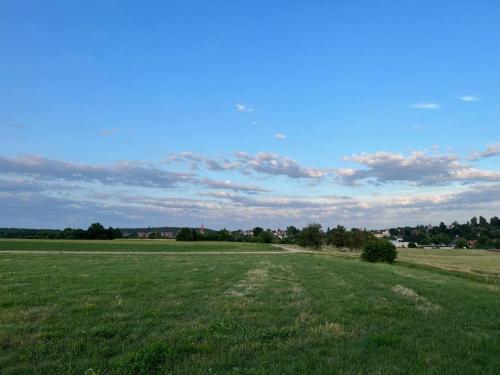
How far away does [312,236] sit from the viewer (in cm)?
12838

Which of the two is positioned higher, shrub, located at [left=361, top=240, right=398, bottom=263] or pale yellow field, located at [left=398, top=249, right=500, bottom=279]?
shrub, located at [left=361, top=240, right=398, bottom=263]

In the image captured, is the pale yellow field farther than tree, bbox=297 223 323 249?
No

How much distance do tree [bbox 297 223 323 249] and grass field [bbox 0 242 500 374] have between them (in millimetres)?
111511

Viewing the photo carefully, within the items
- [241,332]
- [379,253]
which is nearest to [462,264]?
[379,253]

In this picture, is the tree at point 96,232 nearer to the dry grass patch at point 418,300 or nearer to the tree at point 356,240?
the tree at point 356,240

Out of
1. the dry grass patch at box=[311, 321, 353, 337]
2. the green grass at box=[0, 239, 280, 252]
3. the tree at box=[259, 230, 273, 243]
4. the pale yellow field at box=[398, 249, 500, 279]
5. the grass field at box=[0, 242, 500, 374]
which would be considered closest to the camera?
the grass field at box=[0, 242, 500, 374]

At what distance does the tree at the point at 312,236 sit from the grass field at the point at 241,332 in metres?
112

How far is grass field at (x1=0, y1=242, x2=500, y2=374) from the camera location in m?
7.38

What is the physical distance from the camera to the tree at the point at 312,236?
421 feet

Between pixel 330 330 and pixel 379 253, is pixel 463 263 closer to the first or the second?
pixel 379 253

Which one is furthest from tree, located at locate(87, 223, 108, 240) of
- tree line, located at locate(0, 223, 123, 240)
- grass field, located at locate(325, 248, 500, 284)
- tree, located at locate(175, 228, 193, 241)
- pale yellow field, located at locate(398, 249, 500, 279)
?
pale yellow field, located at locate(398, 249, 500, 279)

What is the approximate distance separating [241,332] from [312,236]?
120 meters

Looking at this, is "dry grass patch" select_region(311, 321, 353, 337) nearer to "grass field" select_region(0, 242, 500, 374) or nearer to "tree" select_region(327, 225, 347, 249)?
"grass field" select_region(0, 242, 500, 374)

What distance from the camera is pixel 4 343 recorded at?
8.62 metres
